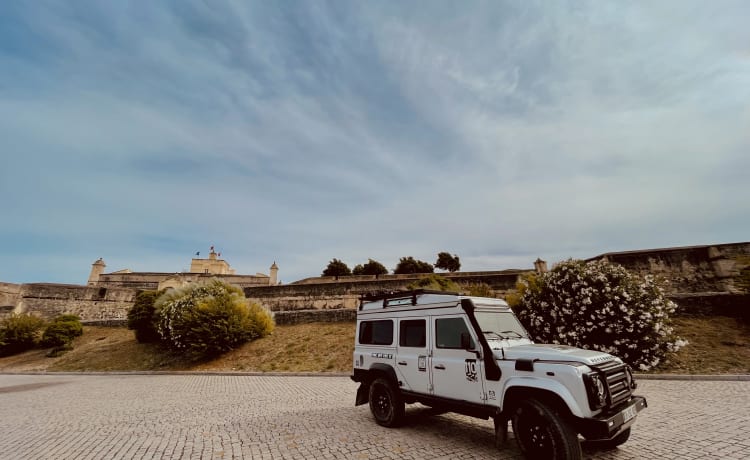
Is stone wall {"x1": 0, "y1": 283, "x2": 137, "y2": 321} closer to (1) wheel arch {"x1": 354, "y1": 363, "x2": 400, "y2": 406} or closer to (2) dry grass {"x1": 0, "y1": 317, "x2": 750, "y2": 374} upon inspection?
(2) dry grass {"x1": 0, "y1": 317, "x2": 750, "y2": 374}

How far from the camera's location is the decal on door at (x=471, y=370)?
4973 mm

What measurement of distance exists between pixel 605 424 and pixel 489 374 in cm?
146

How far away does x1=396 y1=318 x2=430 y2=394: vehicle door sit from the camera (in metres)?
5.80

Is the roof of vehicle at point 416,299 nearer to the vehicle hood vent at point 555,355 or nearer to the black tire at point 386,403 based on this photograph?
the vehicle hood vent at point 555,355

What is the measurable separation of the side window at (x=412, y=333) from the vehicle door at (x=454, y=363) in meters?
0.25

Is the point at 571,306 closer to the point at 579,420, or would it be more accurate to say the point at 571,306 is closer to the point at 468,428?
the point at 468,428

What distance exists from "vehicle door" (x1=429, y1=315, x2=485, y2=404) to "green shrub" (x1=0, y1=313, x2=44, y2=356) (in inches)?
1216

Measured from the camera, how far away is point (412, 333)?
6219 millimetres

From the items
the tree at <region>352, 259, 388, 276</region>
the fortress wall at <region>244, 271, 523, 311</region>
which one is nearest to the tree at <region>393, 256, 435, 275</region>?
the tree at <region>352, 259, 388, 276</region>

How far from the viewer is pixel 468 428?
604 centimetres

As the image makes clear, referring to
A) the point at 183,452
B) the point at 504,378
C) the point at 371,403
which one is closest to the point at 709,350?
the point at 504,378

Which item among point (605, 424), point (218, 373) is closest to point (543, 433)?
point (605, 424)

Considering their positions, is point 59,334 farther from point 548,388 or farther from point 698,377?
point 698,377

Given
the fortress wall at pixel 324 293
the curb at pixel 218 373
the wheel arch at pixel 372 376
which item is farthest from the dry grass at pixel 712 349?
the fortress wall at pixel 324 293
